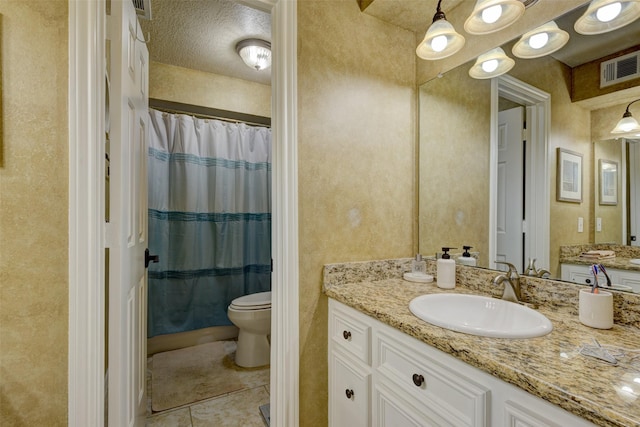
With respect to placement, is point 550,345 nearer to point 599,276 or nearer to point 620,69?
point 599,276

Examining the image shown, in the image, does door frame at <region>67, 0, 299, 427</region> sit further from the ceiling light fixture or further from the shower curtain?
the shower curtain

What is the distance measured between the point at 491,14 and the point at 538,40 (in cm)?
23

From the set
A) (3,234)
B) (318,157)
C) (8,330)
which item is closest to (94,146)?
(3,234)

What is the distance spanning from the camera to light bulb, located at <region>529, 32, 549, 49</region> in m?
1.16

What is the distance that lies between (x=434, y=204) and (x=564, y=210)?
59 centimetres

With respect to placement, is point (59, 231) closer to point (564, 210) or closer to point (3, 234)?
point (3, 234)

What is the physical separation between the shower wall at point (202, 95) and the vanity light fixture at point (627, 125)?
247 centimetres

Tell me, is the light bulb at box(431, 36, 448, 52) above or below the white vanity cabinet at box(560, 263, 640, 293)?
above

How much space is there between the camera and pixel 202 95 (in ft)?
8.50

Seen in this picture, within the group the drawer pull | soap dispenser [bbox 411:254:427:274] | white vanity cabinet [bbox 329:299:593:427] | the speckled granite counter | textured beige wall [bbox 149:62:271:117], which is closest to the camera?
the speckled granite counter

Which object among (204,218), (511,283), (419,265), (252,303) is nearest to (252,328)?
(252,303)

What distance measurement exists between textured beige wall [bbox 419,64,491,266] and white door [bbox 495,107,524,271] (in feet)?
0.22

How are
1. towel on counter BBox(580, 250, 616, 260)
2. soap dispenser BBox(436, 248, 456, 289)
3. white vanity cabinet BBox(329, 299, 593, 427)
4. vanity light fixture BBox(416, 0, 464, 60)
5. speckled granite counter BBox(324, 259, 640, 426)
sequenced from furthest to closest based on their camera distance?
1. soap dispenser BBox(436, 248, 456, 289)
2. vanity light fixture BBox(416, 0, 464, 60)
3. towel on counter BBox(580, 250, 616, 260)
4. white vanity cabinet BBox(329, 299, 593, 427)
5. speckled granite counter BBox(324, 259, 640, 426)

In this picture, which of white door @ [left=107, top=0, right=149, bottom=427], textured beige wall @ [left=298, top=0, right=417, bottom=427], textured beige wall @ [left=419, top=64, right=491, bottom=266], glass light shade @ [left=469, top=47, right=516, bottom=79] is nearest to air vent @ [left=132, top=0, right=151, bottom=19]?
white door @ [left=107, top=0, right=149, bottom=427]
